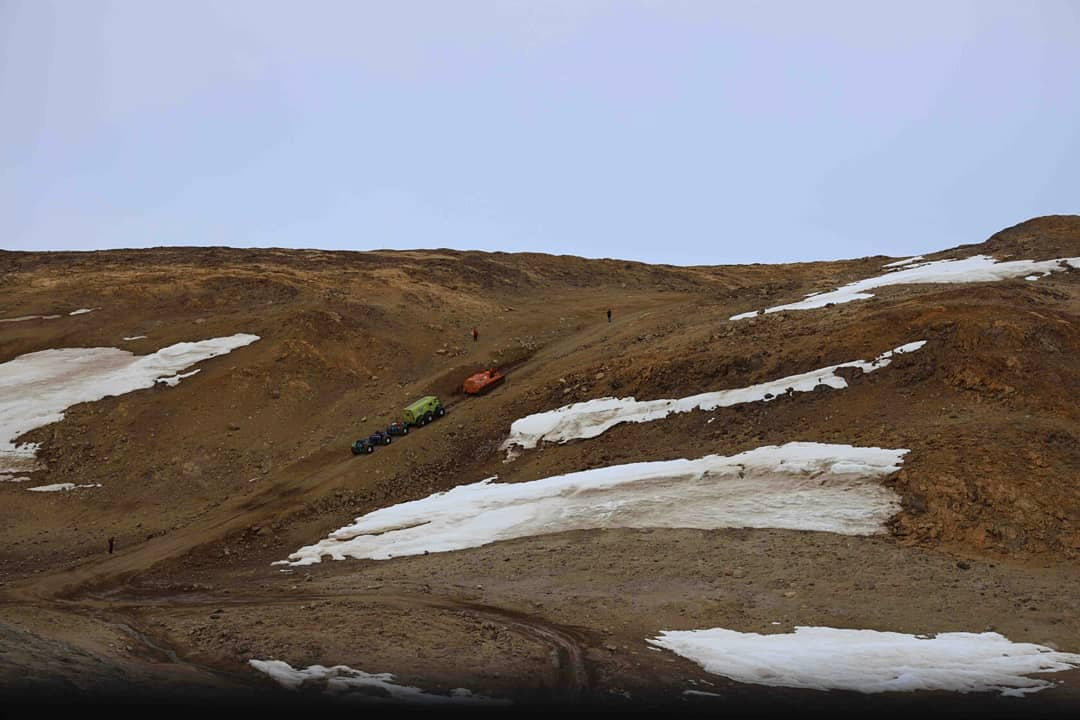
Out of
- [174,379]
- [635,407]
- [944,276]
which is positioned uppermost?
[944,276]

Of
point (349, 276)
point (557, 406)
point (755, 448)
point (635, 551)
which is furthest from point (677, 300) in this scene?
point (635, 551)

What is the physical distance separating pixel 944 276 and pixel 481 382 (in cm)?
1962

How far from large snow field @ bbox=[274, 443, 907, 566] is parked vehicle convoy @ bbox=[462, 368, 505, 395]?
32.0ft

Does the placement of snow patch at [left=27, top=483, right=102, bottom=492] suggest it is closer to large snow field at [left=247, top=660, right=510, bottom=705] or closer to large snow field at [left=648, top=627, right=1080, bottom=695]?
large snow field at [left=247, top=660, right=510, bottom=705]

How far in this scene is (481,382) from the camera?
35.5 meters

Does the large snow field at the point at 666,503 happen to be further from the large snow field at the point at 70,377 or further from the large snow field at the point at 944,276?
the large snow field at the point at 70,377

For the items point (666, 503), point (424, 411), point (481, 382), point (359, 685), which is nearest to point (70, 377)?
point (424, 411)

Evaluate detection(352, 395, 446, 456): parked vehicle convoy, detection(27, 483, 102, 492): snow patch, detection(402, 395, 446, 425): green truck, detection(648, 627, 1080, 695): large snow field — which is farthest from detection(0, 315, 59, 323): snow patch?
detection(648, 627, 1080, 695): large snow field

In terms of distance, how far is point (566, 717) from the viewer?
35.7ft

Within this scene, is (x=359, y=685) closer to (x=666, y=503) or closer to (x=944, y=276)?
(x=666, y=503)

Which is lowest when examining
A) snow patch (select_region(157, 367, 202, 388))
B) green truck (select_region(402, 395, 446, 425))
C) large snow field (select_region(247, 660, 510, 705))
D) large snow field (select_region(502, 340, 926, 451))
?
large snow field (select_region(247, 660, 510, 705))

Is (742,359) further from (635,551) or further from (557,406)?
(635,551)

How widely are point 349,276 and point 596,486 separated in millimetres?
33977

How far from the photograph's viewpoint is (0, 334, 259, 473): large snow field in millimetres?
35594
